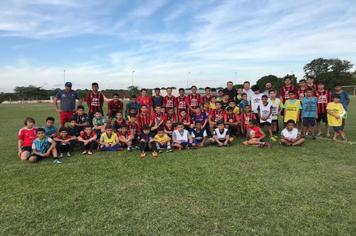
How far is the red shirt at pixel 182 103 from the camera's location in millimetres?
10594

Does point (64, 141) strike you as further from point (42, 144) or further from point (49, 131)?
point (49, 131)

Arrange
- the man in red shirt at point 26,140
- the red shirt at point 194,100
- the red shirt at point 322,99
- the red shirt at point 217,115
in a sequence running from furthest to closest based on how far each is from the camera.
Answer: the red shirt at point 194,100 < the red shirt at point 217,115 < the red shirt at point 322,99 < the man in red shirt at point 26,140

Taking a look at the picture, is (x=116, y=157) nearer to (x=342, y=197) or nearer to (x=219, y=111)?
(x=219, y=111)

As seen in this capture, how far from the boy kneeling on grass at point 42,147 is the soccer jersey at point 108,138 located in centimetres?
137

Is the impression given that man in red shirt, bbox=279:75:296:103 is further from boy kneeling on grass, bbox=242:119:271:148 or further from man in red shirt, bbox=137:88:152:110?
man in red shirt, bbox=137:88:152:110

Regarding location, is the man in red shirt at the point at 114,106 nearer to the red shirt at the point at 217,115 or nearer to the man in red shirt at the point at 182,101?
the man in red shirt at the point at 182,101

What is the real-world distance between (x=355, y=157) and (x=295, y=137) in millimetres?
1759

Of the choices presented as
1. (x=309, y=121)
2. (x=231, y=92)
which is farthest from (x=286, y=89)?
(x=231, y=92)

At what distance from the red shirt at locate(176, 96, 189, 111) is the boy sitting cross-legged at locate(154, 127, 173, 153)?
7.03 feet

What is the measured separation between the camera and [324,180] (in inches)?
211

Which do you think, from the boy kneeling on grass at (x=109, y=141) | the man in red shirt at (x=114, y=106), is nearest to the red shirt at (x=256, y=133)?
the boy kneeling on grass at (x=109, y=141)

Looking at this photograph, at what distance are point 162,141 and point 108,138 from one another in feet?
5.20

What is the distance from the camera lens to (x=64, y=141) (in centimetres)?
792

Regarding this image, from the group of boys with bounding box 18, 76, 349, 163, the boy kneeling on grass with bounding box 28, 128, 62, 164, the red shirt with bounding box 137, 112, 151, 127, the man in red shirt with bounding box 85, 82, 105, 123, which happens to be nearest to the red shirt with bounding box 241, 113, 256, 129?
the group of boys with bounding box 18, 76, 349, 163
